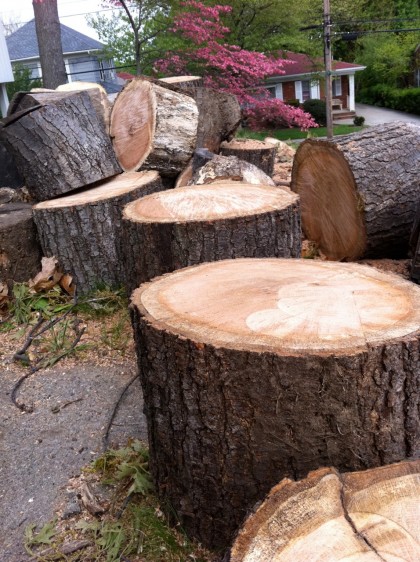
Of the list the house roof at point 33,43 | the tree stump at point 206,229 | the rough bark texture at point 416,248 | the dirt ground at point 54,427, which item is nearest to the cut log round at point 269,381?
the dirt ground at point 54,427

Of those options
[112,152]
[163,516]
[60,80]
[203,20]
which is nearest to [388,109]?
[203,20]

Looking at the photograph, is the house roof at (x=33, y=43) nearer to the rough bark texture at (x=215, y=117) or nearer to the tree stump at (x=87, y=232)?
the rough bark texture at (x=215, y=117)

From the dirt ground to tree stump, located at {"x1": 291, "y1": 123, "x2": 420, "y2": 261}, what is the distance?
1.81 metres

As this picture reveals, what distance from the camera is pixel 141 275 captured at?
10.1 ft

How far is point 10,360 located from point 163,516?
1.80 m

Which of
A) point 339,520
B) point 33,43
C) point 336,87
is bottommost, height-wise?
Result: point 336,87

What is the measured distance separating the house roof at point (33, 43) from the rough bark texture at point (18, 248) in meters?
25.1

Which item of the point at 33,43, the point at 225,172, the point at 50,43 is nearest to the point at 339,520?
the point at 225,172

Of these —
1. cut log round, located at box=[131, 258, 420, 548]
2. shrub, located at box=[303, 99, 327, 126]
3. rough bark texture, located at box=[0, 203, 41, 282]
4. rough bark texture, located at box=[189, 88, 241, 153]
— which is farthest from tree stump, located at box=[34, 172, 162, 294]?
shrub, located at box=[303, 99, 327, 126]

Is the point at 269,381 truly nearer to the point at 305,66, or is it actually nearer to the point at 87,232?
the point at 87,232

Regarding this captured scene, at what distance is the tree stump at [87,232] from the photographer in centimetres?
389

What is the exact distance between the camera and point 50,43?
9812 millimetres

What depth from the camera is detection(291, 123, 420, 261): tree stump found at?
12.8 feet

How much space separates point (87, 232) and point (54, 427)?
156 cm
